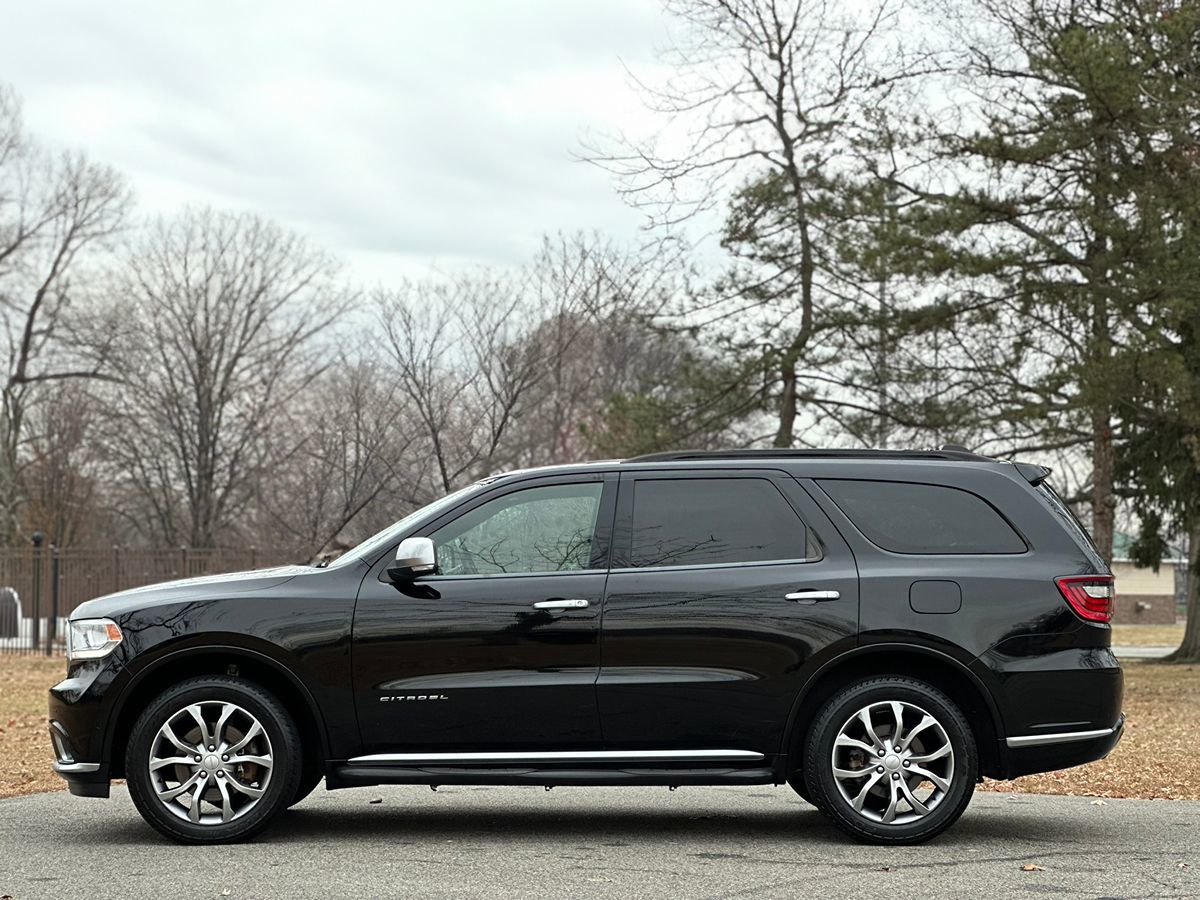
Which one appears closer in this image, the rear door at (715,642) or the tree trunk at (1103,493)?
the rear door at (715,642)

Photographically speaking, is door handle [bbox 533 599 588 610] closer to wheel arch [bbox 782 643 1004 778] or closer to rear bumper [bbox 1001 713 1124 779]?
wheel arch [bbox 782 643 1004 778]

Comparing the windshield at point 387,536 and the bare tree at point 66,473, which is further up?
the bare tree at point 66,473

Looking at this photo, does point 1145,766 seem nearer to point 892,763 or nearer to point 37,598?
point 892,763

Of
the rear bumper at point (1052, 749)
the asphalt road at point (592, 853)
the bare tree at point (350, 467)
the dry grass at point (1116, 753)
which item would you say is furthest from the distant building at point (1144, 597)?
the rear bumper at point (1052, 749)

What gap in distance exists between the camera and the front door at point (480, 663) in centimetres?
729

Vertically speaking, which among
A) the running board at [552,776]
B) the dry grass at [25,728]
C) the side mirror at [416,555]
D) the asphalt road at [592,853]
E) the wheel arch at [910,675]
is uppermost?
the side mirror at [416,555]

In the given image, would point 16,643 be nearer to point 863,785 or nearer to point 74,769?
point 74,769

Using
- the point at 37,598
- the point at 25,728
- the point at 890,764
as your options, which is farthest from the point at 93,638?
the point at 37,598

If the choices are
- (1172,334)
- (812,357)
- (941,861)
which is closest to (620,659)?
(941,861)

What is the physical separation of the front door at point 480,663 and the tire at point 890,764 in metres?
1.11

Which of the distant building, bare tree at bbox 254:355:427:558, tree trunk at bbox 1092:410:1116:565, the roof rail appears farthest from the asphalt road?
the distant building

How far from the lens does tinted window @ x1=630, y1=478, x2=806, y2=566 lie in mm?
7535

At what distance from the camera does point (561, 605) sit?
24.1ft

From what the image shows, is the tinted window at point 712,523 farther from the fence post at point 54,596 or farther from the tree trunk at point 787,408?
the fence post at point 54,596
